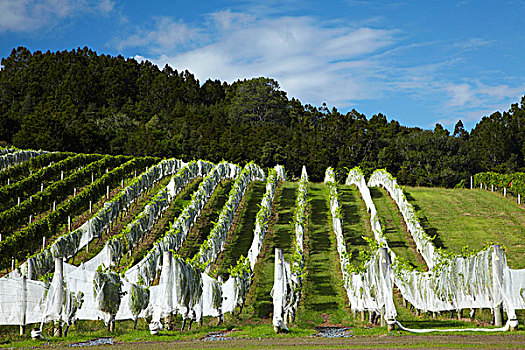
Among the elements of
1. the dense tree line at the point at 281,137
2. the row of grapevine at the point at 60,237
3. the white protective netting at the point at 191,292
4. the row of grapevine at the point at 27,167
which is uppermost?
the dense tree line at the point at 281,137

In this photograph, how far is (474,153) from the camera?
68.1 metres

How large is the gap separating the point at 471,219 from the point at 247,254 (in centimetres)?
1315

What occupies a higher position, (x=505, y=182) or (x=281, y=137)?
(x=281, y=137)

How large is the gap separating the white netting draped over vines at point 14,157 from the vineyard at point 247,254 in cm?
11

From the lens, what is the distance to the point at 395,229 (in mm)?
28812

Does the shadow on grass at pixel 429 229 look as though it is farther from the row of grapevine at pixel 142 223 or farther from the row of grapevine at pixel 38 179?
the row of grapevine at pixel 38 179

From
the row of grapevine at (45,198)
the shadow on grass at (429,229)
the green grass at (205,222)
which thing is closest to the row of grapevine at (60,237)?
the row of grapevine at (45,198)

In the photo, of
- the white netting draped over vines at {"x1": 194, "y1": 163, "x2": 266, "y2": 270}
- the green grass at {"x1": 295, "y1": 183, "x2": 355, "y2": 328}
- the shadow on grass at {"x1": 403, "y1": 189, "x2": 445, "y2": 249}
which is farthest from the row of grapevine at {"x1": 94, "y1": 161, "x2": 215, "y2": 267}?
the shadow on grass at {"x1": 403, "y1": 189, "x2": 445, "y2": 249}

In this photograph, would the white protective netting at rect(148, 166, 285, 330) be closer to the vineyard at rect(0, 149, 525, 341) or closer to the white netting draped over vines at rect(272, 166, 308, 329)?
the vineyard at rect(0, 149, 525, 341)

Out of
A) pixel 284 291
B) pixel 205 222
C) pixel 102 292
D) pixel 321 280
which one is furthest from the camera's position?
pixel 205 222

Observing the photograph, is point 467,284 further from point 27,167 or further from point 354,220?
point 27,167

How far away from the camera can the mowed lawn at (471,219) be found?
26422mm

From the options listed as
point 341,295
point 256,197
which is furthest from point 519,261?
point 256,197

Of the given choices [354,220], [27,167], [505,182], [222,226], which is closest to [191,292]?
[222,226]
